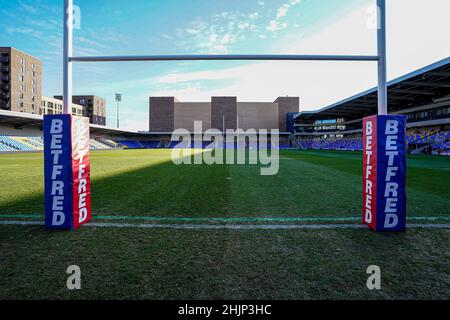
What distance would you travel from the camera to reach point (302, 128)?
71.3m

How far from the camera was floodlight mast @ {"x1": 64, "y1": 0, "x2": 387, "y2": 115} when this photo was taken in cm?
382

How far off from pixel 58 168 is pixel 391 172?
529 centimetres

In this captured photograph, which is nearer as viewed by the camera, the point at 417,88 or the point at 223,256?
the point at 223,256

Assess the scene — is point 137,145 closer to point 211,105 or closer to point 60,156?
point 211,105

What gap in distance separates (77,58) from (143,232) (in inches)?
126

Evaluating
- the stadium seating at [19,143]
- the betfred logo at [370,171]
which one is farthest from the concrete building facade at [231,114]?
the betfred logo at [370,171]

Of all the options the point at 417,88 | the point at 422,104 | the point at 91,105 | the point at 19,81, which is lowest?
the point at 422,104

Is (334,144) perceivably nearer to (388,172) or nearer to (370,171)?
(370,171)

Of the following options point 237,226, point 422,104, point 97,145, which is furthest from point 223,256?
point 97,145

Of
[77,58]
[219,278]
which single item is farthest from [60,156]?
[219,278]

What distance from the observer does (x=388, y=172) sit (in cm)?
366
